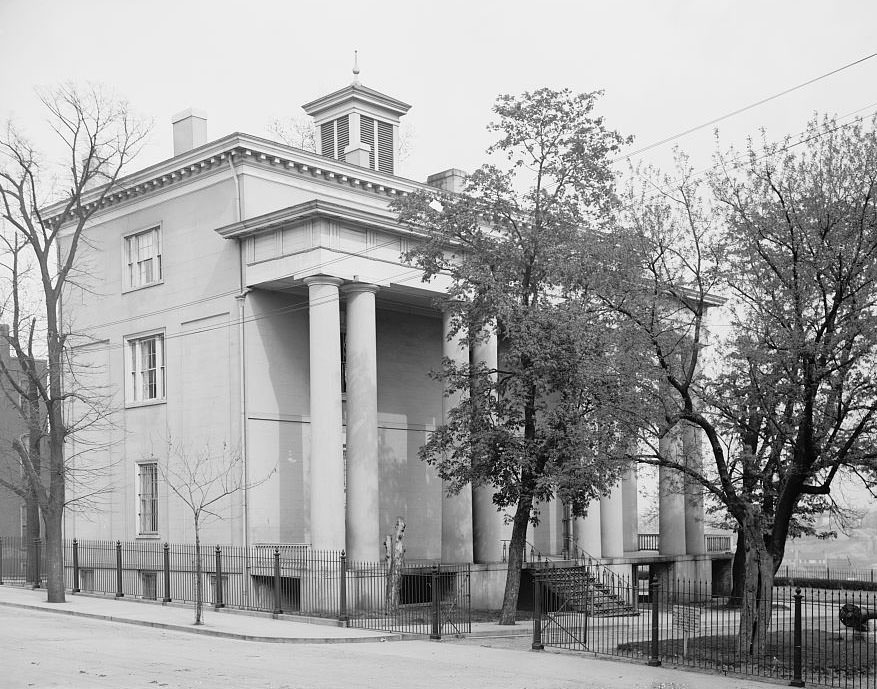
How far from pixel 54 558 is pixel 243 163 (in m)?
13.0

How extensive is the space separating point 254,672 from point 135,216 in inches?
909

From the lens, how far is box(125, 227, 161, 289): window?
36688mm

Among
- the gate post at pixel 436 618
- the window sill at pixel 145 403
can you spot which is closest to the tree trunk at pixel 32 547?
the window sill at pixel 145 403

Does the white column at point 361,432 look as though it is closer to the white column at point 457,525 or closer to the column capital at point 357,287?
the column capital at point 357,287

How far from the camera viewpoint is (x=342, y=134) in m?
39.3

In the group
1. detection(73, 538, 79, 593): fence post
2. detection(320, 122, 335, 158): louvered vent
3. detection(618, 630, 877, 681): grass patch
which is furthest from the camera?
detection(320, 122, 335, 158): louvered vent

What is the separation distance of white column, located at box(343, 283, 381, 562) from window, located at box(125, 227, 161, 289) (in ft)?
28.1

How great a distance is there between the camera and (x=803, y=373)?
19.0 meters

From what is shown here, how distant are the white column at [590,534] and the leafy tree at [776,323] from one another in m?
14.2

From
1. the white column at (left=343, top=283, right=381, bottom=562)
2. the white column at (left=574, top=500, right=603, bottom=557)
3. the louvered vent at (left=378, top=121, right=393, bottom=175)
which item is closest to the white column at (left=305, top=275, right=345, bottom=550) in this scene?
the white column at (left=343, top=283, right=381, bottom=562)

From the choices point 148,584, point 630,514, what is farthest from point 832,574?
point 148,584

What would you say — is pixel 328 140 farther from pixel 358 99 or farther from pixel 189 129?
pixel 189 129

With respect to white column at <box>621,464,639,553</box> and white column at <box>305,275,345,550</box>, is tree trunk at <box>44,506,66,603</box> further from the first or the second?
white column at <box>621,464,639,553</box>

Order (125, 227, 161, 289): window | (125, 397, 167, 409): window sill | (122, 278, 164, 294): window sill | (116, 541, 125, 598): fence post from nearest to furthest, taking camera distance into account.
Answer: (116, 541, 125, 598): fence post, (125, 397, 167, 409): window sill, (122, 278, 164, 294): window sill, (125, 227, 161, 289): window
